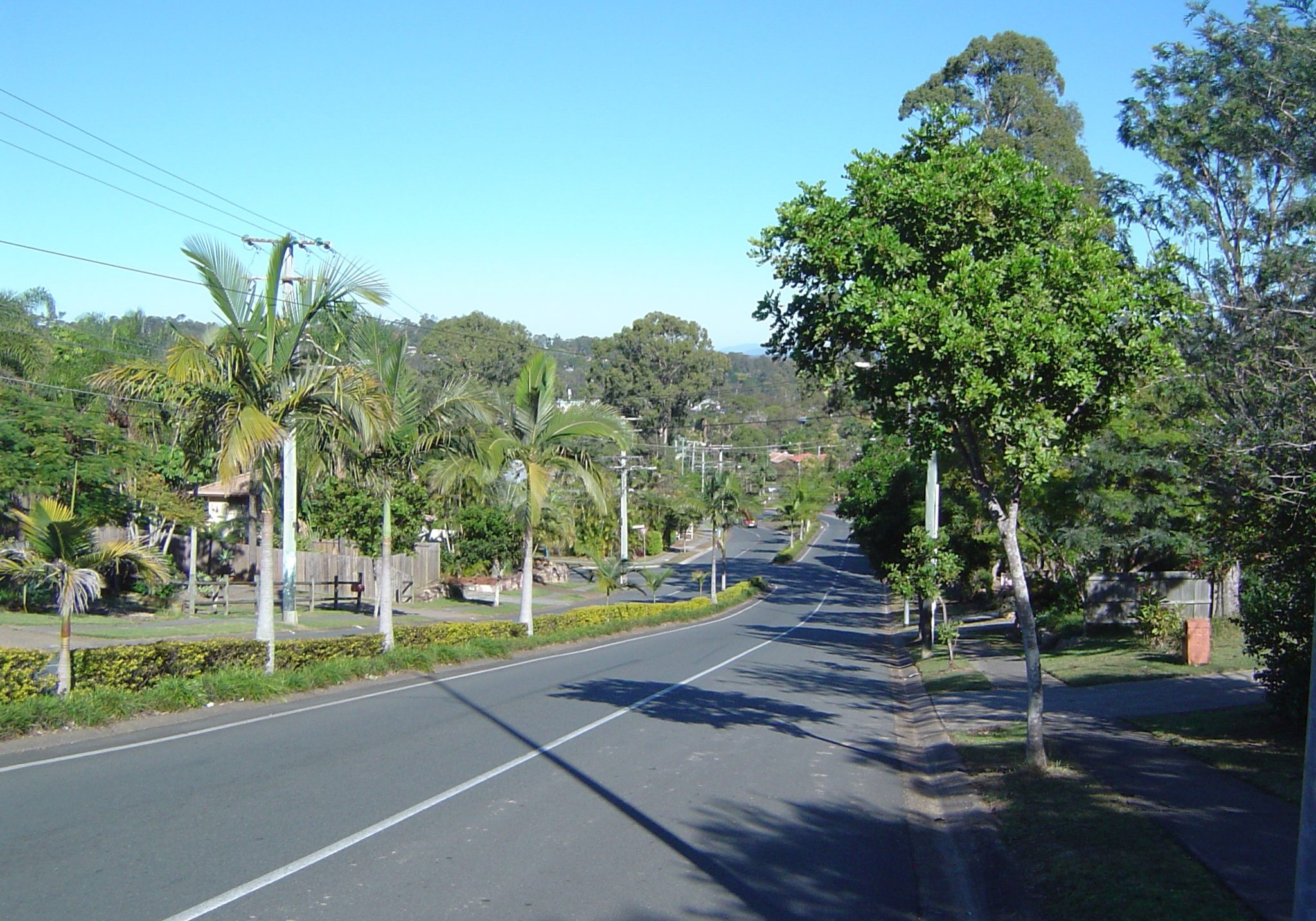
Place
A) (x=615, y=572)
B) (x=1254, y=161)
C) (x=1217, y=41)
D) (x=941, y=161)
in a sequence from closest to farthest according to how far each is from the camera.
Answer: (x=941, y=161), (x=1217, y=41), (x=1254, y=161), (x=615, y=572)

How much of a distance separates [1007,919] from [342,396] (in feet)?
40.0

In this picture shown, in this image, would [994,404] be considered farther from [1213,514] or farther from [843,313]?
[1213,514]

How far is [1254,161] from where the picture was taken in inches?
686

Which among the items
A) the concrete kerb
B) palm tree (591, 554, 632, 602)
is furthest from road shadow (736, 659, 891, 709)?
palm tree (591, 554, 632, 602)

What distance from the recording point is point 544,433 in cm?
2433

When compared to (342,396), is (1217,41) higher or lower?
higher

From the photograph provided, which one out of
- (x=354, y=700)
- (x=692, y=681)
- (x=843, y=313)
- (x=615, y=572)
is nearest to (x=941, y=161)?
(x=843, y=313)

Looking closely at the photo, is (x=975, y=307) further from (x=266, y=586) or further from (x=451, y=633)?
(x=451, y=633)

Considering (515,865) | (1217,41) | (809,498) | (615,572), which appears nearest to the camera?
(515,865)

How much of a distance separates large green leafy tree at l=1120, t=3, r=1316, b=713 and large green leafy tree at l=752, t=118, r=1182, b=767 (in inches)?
74.0

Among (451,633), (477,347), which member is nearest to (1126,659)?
(451,633)

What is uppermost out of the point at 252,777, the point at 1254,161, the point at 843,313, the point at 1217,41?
the point at 1217,41

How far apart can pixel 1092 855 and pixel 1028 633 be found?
3.24m

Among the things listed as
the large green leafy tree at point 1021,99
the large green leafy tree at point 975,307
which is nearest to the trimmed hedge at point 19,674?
the large green leafy tree at point 975,307
